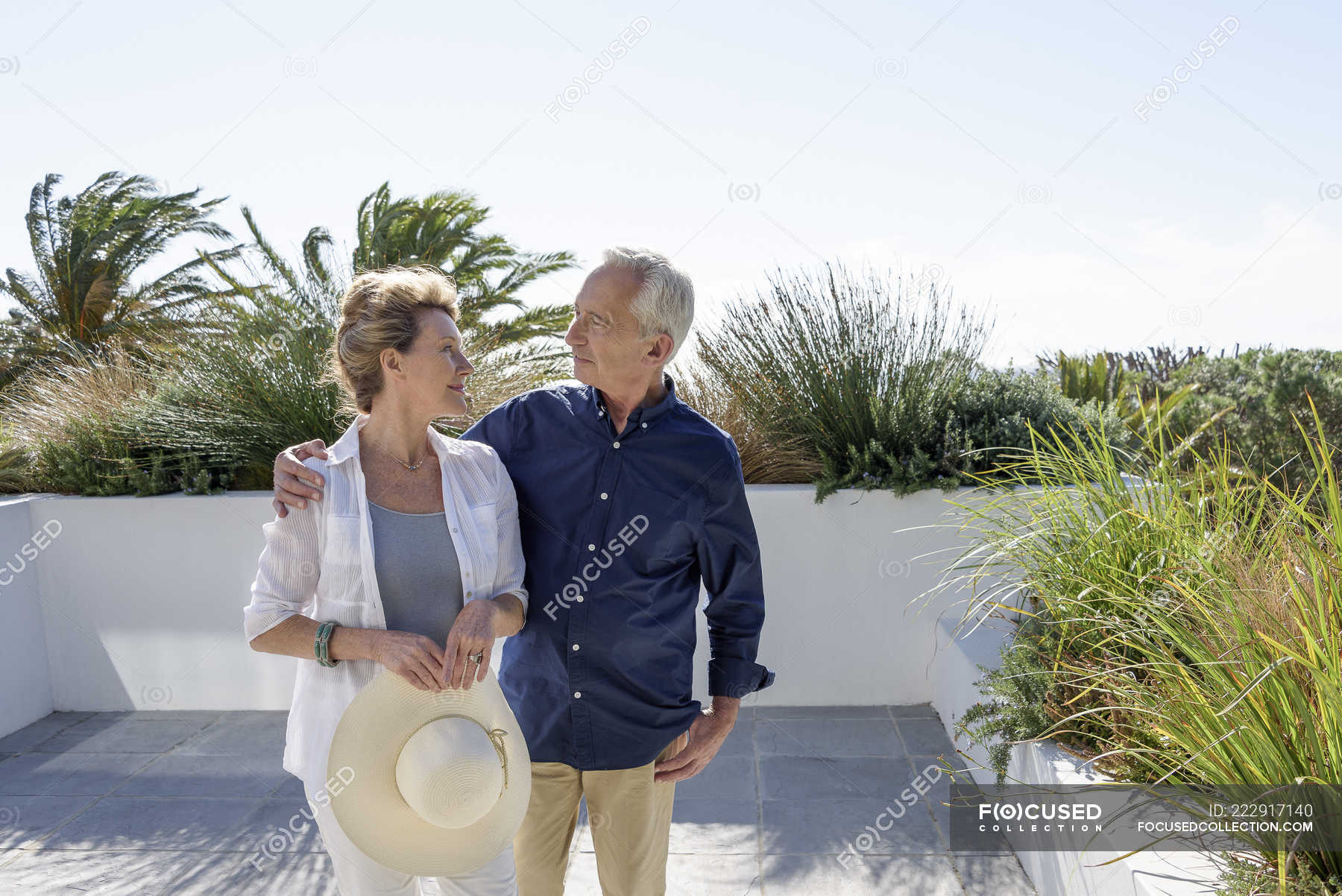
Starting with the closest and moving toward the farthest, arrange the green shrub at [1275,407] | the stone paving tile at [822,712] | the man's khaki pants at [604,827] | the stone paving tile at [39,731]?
the man's khaki pants at [604,827] → the stone paving tile at [39,731] → the stone paving tile at [822,712] → the green shrub at [1275,407]

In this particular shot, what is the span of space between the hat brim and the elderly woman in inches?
2.0

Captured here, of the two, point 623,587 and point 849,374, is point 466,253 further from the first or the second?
point 623,587

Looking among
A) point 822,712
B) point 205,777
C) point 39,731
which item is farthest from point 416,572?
point 39,731

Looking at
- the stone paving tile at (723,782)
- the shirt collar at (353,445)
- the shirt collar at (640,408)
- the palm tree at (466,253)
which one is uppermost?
the palm tree at (466,253)

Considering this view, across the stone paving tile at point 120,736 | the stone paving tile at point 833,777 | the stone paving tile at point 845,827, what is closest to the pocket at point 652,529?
the stone paving tile at point 845,827

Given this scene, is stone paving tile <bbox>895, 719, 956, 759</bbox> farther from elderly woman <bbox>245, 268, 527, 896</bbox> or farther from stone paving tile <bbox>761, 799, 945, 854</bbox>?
elderly woman <bbox>245, 268, 527, 896</bbox>

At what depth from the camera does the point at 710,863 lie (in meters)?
2.89

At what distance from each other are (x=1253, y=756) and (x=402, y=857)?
1.63 m

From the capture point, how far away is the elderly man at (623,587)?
182 centimetres

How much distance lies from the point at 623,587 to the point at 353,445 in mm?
579

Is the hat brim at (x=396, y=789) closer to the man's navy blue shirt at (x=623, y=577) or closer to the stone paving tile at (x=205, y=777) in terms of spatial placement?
the man's navy blue shirt at (x=623, y=577)

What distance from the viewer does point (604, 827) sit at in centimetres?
187

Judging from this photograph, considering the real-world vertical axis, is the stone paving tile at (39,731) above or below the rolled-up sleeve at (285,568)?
below

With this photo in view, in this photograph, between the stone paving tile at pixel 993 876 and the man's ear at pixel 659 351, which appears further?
the stone paving tile at pixel 993 876
